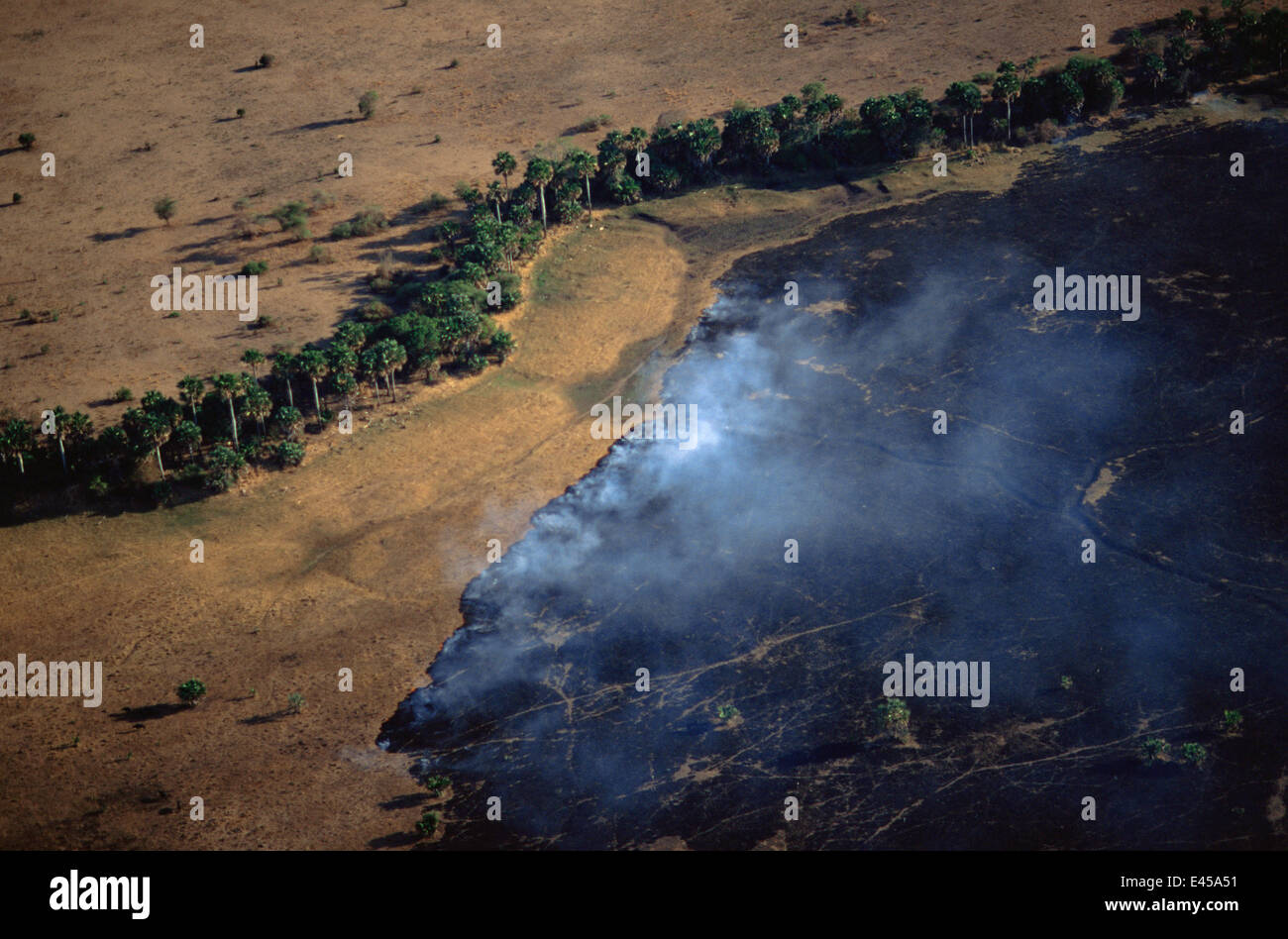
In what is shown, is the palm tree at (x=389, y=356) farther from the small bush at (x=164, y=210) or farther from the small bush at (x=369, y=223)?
the small bush at (x=164, y=210)

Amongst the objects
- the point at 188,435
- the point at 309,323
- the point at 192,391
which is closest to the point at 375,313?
the point at 309,323

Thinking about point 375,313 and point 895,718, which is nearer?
point 895,718

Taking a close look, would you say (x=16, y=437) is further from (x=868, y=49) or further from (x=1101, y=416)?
(x=868, y=49)

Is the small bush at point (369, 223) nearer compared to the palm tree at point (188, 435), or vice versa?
the palm tree at point (188, 435)

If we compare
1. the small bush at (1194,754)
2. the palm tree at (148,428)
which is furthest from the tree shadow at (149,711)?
the small bush at (1194,754)

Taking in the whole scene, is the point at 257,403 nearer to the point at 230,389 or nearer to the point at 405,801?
the point at 230,389
